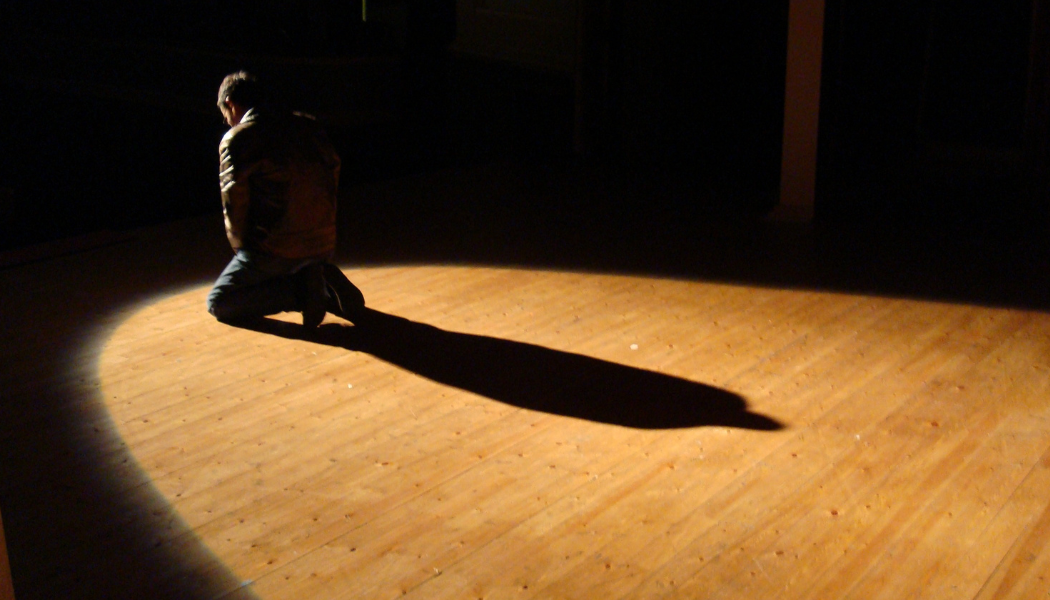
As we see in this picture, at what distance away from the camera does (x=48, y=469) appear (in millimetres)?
3299

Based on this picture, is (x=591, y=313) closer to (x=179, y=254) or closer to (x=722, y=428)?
(x=722, y=428)

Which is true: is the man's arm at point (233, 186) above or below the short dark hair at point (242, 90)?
below

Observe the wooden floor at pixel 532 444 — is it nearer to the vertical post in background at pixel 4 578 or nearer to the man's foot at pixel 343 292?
the man's foot at pixel 343 292

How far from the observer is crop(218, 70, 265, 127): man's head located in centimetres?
429

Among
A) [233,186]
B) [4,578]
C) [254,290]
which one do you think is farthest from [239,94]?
[4,578]

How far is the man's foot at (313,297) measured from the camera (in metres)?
4.43

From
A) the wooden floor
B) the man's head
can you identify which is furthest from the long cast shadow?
the man's head

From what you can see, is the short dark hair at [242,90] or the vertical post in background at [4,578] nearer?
the vertical post in background at [4,578]

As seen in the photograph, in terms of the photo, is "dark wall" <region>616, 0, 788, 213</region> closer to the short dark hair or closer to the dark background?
the dark background

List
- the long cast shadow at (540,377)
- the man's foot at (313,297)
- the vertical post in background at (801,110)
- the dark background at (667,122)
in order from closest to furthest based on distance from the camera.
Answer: the long cast shadow at (540,377) → the man's foot at (313,297) → the vertical post in background at (801,110) → the dark background at (667,122)

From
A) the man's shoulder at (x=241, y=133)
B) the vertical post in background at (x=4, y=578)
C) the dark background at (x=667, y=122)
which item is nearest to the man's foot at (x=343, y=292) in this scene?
the man's shoulder at (x=241, y=133)

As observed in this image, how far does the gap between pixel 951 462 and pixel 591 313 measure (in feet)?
5.98

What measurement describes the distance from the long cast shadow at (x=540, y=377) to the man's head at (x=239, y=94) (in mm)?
927

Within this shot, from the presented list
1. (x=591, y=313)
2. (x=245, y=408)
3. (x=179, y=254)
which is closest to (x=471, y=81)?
(x=179, y=254)
